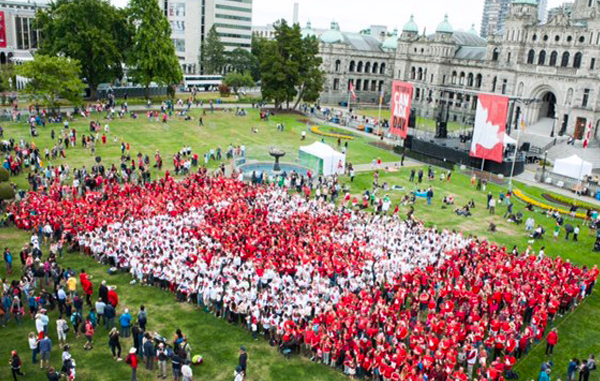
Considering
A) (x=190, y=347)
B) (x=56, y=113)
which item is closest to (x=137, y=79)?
(x=56, y=113)

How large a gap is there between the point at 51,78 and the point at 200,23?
67467 millimetres

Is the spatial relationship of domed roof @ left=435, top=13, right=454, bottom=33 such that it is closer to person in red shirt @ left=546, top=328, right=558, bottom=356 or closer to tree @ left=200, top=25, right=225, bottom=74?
tree @ left=200, top=25, right=225, bottom=74

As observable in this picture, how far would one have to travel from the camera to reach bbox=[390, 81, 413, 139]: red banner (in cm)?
4791

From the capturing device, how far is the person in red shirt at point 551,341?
18.3m

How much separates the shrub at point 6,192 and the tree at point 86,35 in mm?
31746

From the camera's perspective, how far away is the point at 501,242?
30500 mm

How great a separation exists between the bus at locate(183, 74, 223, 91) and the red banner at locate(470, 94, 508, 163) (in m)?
60.3

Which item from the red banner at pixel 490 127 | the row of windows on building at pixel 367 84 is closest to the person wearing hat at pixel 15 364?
the red banner at pixel 490 127

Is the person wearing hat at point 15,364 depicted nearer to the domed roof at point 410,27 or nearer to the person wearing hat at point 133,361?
the person wearing hat at point 133,361

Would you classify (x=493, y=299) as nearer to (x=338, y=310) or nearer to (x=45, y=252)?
(x=338, y=310)

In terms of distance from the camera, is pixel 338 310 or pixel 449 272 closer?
pixel 338 310

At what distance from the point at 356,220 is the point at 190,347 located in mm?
13070

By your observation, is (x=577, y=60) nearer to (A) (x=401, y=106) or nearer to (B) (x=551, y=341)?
(A) (x=401, y=106)

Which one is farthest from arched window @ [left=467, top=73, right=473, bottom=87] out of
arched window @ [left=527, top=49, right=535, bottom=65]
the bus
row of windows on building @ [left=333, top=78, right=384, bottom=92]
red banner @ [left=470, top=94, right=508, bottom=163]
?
the bus
